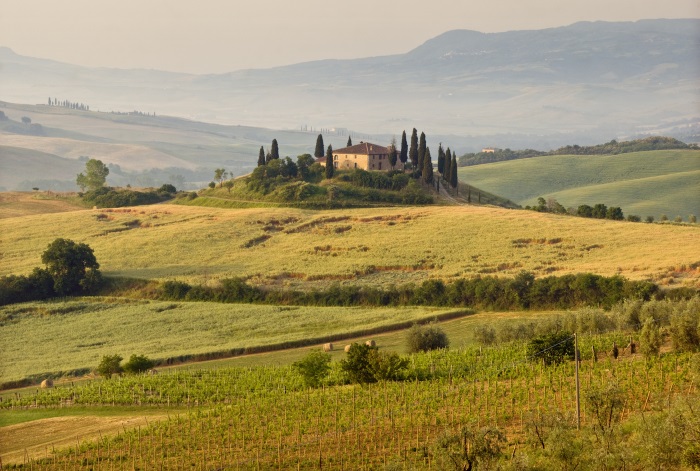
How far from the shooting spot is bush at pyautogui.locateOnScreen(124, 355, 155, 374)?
66625 millimetres

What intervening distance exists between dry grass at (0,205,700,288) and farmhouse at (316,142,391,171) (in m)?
23.0

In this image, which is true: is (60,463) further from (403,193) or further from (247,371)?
(403,193)

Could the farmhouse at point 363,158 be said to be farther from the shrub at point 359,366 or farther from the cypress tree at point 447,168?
the shrub at point 359,366

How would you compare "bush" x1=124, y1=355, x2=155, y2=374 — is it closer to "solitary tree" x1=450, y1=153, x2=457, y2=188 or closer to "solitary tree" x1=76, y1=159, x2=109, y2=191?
"solitary tree" x1=450, y1=153, x2=457, y2=188

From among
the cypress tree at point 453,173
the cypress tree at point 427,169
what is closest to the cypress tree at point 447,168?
the cypress tree at point 453,173

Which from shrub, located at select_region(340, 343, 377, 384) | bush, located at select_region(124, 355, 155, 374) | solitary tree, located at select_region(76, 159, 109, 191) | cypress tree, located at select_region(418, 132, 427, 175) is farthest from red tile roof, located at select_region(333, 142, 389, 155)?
shrub, located at select_region(340, 343, 377, 384)

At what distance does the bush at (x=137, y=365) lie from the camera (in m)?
66.6

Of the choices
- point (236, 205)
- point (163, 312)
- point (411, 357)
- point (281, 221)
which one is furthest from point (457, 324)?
point (236, 205)

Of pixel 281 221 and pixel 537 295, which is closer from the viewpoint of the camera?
pixel 537 295

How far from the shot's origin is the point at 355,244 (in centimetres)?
11400

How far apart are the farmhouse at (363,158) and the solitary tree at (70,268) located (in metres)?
57.0

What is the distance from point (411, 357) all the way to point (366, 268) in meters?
39.5

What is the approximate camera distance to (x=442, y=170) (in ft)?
502

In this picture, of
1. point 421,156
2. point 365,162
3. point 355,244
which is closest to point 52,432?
point 355,244
